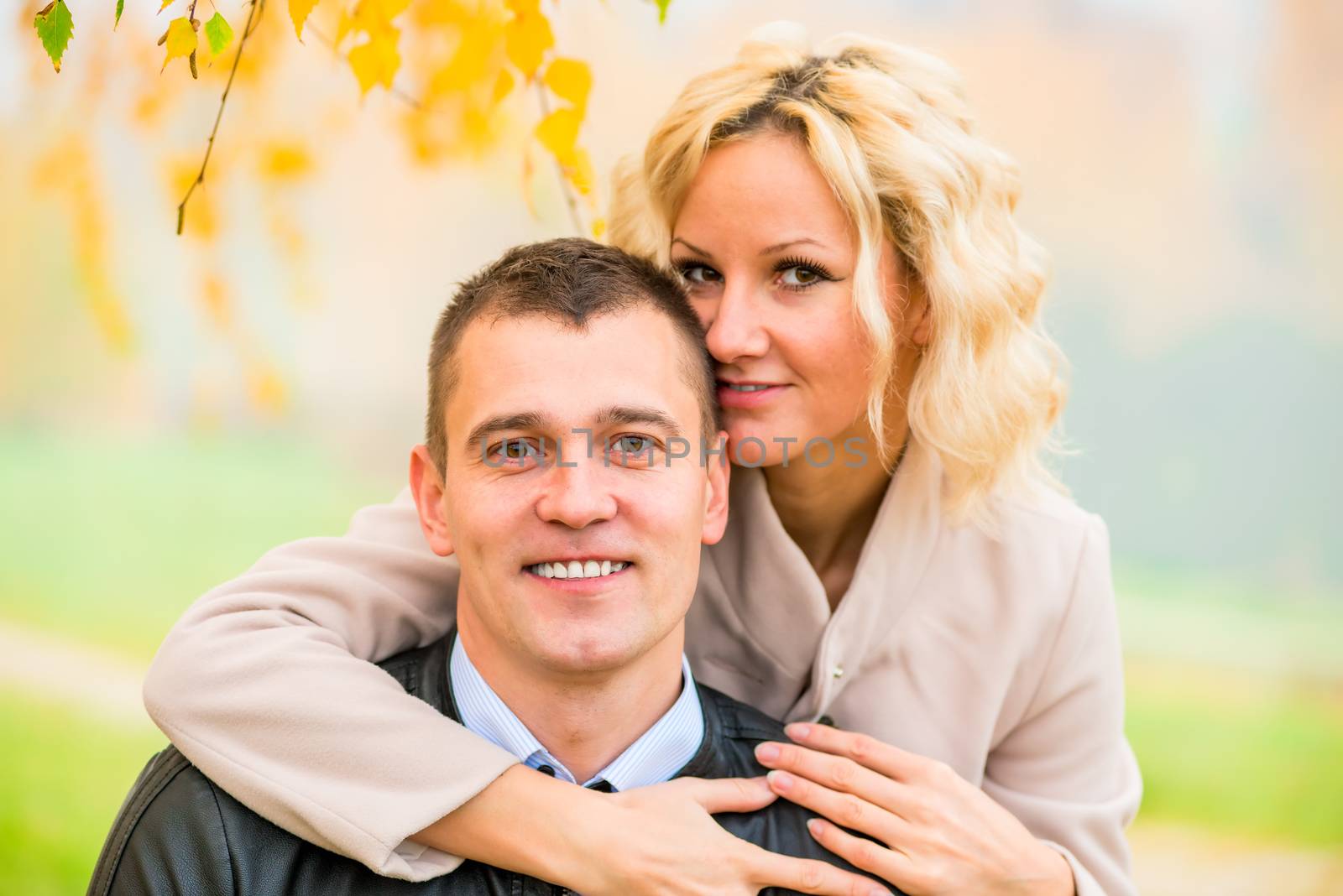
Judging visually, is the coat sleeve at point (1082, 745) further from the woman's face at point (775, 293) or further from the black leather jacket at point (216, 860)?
the black leather jacket at point (216, 860)

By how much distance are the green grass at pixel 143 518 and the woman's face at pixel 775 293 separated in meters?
3.93

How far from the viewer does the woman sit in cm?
187

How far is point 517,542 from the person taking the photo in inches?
74.9

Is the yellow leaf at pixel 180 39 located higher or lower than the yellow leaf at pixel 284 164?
lower

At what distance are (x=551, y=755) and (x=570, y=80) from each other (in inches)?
44.2

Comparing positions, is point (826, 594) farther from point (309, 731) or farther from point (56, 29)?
point (56, 29)

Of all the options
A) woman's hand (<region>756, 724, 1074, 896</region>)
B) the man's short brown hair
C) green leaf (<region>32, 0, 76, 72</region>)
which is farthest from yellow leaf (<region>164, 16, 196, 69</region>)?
woman's hand (<region>756, 724, 1074, 896</region>)

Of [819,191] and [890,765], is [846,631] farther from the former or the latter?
[819,191]

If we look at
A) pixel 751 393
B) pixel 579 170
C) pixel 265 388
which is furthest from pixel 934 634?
pixel 265 388

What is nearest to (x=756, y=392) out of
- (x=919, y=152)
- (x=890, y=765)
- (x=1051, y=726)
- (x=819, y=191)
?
(x=819, y=191)

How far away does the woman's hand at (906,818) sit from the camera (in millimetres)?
2014

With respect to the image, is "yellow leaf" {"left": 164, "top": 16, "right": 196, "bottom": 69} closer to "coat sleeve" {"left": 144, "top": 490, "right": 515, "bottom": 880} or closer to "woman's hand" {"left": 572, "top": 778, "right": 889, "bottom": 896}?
"coat sleeve" {"left": 144, "top": 490, "right": 515, "bottom": 880}

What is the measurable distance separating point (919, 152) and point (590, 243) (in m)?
0.58

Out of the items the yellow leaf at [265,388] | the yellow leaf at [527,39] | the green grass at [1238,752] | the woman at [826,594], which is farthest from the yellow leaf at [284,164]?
the green grass at [1238,752]
